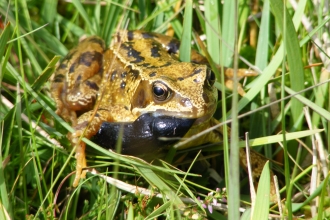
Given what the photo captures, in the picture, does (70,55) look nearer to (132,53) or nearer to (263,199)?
(132,53)

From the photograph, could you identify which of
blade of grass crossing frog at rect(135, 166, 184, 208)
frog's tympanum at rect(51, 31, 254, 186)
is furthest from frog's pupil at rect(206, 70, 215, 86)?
blade of grass crossing frog at rect(135, 166, 184, 208)

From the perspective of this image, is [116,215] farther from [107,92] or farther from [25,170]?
[107,92]

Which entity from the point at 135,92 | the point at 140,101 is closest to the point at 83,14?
the point at 135,92

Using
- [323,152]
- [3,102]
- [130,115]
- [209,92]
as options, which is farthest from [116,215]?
[323,152]

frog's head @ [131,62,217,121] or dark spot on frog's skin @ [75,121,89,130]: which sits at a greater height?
frog's head @ [131,62,217,121]

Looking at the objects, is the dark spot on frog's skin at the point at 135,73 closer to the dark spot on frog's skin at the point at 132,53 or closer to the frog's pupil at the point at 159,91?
the dark spot on frog's skin at the point at 132,53

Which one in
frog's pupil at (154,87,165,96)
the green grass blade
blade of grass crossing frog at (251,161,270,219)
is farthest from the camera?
the green grass blade

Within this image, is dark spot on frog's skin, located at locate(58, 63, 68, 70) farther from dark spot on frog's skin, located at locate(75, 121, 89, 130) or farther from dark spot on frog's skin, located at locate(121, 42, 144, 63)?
dark spot on frog's skin, located at locate(75, 121, 89, 130)
